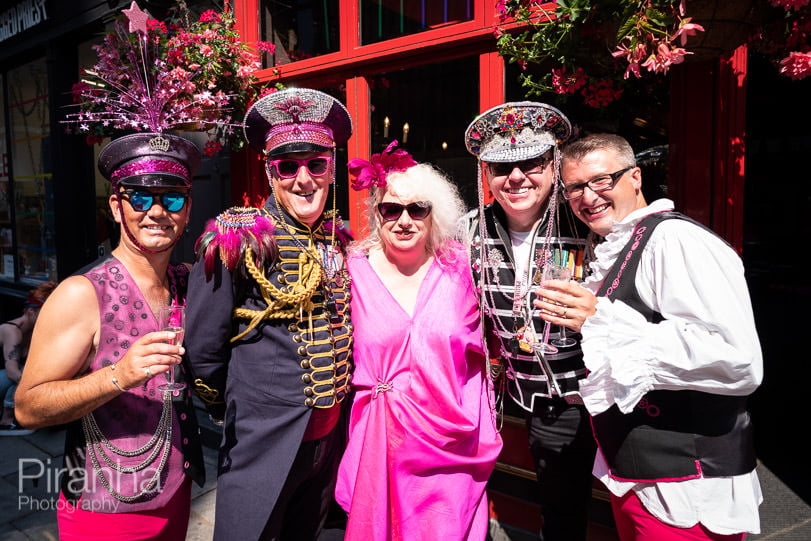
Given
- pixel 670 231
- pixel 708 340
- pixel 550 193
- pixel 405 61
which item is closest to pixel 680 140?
pixel 550 193

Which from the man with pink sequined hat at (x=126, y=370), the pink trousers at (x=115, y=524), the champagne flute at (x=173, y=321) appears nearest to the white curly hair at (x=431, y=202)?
the man with pink sequined hat at (x=126, y=370)

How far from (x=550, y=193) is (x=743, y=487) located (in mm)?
1352

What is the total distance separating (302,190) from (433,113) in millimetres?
1782

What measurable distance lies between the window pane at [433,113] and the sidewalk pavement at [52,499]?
7.76 ft

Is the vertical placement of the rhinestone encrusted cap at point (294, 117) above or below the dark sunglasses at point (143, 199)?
above

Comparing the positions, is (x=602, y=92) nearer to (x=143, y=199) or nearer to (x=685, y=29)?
(x=685, y=29)

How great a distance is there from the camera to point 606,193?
192cm

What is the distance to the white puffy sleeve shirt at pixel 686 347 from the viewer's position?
143cm

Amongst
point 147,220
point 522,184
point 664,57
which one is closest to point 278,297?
point 147,220

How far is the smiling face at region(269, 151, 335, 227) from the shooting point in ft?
6.85

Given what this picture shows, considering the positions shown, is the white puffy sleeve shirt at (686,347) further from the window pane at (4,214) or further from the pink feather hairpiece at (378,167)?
the window pane at (4,214)

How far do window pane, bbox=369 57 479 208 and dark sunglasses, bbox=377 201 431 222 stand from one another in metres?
1.17

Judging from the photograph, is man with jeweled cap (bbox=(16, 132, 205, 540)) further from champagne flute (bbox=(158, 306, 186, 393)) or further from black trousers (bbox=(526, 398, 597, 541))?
black trousers (bbox=(526, 398, 597, 541))

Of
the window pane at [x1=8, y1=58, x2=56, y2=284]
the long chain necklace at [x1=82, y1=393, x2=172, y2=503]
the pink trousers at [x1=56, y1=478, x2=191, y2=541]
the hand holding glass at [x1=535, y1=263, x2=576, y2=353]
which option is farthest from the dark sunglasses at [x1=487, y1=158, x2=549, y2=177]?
the window pane at [x1=8, y1=58, x2=56, y2=284]
